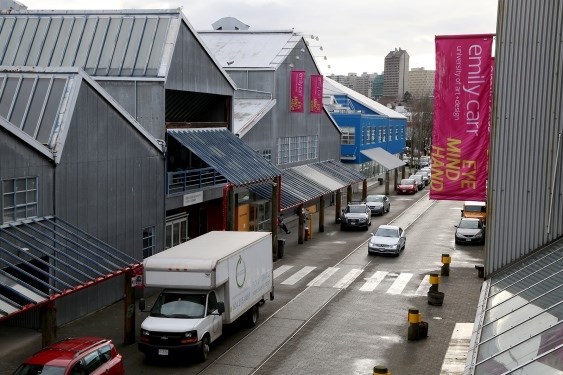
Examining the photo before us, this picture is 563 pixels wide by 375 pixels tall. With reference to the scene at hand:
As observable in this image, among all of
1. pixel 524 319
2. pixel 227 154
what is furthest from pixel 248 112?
pixel 524 319

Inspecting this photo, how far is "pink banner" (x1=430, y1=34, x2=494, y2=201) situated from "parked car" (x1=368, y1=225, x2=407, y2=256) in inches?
743

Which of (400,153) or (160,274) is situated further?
(400,153)

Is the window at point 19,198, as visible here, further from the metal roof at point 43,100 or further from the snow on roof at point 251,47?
the snow on roof at point 251,47

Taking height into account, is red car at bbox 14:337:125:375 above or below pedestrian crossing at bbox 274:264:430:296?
above

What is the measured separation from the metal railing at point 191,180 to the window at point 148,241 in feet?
5.77

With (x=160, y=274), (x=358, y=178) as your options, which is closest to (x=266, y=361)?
(x=160, y=274)

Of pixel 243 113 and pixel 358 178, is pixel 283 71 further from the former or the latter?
pixel 358 178

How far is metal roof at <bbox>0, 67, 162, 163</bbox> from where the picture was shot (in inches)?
914

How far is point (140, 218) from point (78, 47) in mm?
8463

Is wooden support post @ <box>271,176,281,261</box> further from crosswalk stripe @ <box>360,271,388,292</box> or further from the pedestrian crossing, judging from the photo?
crosswalk stripe @ <box>360,271,388,292</box>

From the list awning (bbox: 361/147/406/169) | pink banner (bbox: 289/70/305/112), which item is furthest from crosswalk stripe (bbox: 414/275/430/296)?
awning (bbox: 361/147/406/169)

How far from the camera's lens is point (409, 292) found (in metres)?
30.0

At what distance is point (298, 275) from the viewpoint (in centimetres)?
3325

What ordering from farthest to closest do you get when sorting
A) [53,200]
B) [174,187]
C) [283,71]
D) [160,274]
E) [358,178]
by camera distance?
[358,178] < [283,71] < [174,187] < [53,200] < [160,274]
